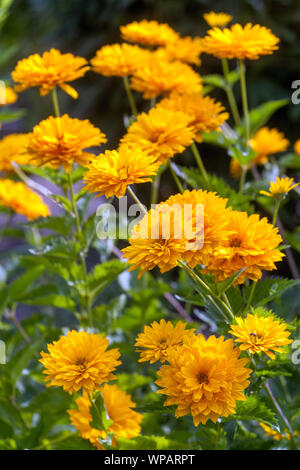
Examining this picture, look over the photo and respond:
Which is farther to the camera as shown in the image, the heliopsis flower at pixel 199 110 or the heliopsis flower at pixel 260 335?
the heliopsis flower at pixel 199 110

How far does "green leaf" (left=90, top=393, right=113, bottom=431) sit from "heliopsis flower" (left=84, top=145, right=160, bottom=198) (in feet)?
0.95

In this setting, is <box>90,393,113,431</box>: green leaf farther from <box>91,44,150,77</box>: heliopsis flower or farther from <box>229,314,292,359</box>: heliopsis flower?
<box>91,44,150,77</box>: heliopsis flower

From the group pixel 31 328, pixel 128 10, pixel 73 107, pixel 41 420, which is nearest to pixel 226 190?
pixel 41 420

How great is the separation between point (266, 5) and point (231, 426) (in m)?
2.30

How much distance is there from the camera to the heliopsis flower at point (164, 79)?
1.11 metres

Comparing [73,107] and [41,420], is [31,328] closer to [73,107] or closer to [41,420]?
[41,420]

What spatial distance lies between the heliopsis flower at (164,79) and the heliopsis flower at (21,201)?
362 millimetres

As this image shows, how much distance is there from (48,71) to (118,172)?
1.14ft

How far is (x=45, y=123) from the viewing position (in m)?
0.95

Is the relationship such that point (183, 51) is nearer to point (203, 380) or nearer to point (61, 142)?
point (61, 142)

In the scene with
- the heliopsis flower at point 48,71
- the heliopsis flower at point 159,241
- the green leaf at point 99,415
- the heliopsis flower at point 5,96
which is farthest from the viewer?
the heliopsis flower at point 5,96

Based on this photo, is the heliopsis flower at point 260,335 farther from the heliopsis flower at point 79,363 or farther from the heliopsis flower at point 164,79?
the heliopsis flower at point 164,79

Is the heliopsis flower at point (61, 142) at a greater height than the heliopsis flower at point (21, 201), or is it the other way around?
the heliopsis flower at point (21, 201)

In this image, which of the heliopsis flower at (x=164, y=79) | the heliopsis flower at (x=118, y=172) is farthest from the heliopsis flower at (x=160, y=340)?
the heliopsis flower at (x=164, y=79)
